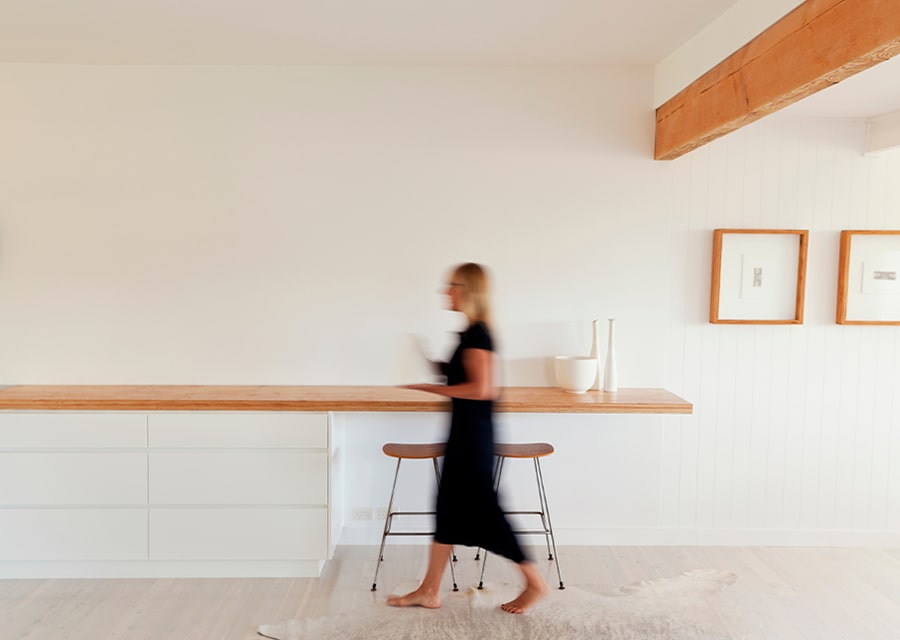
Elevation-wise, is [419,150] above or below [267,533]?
above

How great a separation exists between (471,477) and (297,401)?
99 cm

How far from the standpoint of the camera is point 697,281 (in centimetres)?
377

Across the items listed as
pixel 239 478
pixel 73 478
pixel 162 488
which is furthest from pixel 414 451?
pixel 73 478

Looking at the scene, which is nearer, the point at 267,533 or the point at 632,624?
the point at 632,624

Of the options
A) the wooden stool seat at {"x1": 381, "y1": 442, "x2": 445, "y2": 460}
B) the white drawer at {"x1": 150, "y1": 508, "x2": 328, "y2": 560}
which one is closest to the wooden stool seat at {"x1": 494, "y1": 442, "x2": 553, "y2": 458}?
the wooden stool seat at {"x1": 381, "y1": 442, "x2": 445, "y2": 460}

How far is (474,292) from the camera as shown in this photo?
279 centimetres

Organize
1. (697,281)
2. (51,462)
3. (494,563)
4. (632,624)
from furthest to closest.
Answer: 1. (697,281)
2. (494,563)
3. (51,462)
4. (632,624)

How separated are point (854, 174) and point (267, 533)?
359cm

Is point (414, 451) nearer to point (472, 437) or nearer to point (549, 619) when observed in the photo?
point (472, 437)

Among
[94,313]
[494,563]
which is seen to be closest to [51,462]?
[94,313]

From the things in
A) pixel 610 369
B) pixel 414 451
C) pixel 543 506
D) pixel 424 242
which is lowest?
pixel 543 506

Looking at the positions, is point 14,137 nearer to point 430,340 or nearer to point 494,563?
point 430,340

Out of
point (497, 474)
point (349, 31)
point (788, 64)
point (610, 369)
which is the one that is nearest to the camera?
point (788, 64)

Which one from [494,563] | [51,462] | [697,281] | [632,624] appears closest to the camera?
[632,624]
